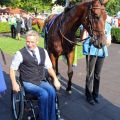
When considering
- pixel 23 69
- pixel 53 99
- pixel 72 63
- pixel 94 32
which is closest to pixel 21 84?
pixel 23 69

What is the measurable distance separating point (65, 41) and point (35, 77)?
5.08 ft

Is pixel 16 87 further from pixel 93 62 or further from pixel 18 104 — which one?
pixel 93 62

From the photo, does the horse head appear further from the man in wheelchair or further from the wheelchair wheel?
the wheelchair wheel

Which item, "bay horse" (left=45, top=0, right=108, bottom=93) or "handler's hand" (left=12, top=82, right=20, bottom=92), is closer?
"handler's hand" (left=12, top=82, right=20, bottom=92)

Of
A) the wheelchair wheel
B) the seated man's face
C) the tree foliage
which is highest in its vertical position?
the tree foliage

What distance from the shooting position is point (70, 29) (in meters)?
5.83

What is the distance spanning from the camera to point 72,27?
19.0 feet

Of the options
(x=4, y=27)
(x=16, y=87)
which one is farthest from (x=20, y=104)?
(x=4, y=27)

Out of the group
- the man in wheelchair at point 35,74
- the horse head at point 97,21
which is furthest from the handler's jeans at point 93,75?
the man in wheelchair at point 35,74

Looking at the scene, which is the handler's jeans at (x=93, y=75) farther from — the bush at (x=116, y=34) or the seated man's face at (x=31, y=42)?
the bush at (x=116, y=34)

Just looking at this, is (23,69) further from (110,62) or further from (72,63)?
(110,62)

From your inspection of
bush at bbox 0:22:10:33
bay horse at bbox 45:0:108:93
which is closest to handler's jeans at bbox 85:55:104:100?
bay horse at bbox 45:0:108:93

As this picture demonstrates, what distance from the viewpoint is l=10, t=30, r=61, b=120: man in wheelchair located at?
14.4 ft

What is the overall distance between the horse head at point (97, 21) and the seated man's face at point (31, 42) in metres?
1.20
